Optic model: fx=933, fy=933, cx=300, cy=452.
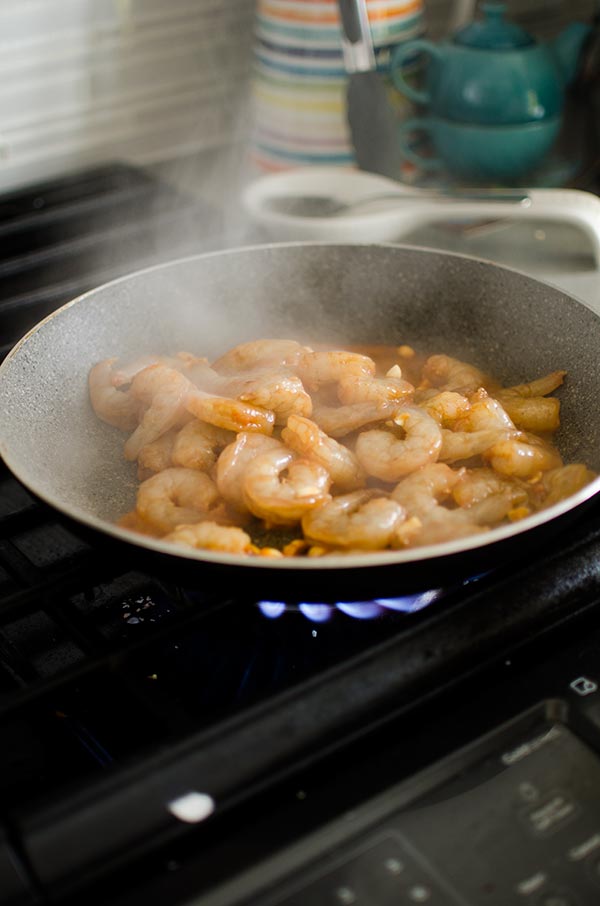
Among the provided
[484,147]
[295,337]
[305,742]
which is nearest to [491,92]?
[484,147]

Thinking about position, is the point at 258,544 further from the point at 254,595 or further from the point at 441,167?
the point at 441,167

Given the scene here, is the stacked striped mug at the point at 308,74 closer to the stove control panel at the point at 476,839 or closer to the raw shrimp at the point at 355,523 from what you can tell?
the raw shrimp at the point at 355,523

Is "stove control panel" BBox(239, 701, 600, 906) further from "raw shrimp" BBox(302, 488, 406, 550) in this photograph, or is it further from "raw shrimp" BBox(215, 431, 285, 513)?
"raw shrimp" BBox(215, 431, 285, 513)

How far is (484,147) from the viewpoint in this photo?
1573 mm

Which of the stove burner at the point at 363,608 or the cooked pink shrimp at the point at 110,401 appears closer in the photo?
the stove burner at the point at 363,608

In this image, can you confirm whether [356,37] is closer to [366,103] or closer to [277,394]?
[366,103]

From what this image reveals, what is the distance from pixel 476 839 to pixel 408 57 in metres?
1.36

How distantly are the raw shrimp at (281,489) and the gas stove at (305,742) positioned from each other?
0.09 m

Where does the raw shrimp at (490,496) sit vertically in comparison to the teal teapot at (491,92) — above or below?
below

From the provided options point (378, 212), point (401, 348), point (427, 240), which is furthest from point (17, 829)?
point (427, 240)

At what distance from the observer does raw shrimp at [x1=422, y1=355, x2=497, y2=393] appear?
1.14 metres

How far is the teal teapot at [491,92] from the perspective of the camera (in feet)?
5.04

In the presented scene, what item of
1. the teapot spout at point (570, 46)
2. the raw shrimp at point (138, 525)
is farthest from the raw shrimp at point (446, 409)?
the teapot spout at point (570, 46)

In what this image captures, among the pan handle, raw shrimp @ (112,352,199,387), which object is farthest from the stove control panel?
the pan handle
